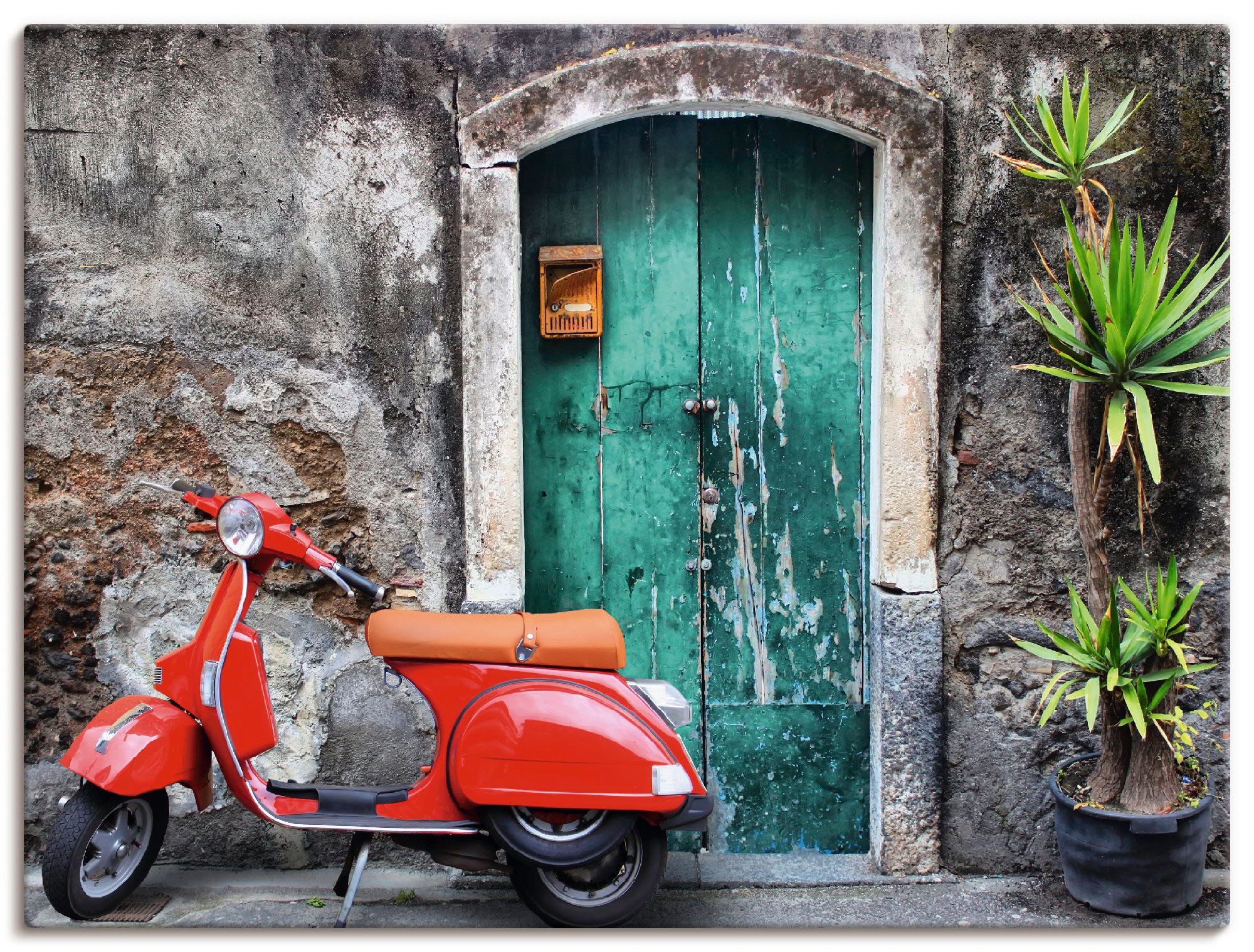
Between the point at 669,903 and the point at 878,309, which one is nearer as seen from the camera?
the point at 669,903

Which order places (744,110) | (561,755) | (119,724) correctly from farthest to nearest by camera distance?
(744,110)
(119,724)
(561,755)

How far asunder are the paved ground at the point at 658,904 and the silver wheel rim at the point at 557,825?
44cm

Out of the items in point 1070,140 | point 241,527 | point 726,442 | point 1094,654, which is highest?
point 1070,140

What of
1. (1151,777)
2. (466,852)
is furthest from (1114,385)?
(466,852)

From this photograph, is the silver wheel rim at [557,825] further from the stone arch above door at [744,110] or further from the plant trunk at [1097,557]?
the plant trunk at [1097,557]

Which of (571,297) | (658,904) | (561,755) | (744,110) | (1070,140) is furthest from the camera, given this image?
(571,297)

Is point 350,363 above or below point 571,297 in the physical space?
below

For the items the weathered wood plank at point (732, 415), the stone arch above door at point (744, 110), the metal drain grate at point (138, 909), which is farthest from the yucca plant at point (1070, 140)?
the metal drain grate at point (138, 909)

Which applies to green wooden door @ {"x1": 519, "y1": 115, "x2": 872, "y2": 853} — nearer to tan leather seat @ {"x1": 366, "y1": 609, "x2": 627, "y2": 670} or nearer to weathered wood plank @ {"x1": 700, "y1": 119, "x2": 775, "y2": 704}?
weathered wood plank @ {"x1": 700, "y1": 119, "x2": 775, "y2": 704}

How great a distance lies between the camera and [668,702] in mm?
2924

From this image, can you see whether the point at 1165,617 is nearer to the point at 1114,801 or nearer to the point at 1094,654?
the point at 1094,654

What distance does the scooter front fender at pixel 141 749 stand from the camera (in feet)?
9.08

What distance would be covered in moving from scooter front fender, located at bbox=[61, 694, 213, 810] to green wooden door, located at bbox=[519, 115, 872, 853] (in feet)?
3.78

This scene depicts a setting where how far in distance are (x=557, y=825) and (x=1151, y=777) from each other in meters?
1.77
